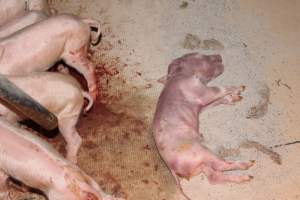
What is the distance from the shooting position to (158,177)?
9.83 ft

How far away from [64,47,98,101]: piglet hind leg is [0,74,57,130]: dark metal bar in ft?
1.53

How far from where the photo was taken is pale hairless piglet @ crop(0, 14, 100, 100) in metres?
2.96

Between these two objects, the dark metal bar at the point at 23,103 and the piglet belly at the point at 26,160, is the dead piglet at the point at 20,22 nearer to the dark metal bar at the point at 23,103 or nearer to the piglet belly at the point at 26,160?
the dark metal bar at the point at 23,103

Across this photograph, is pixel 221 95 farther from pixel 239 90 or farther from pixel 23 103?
pixel 23 103

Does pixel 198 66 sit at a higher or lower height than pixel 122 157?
higher

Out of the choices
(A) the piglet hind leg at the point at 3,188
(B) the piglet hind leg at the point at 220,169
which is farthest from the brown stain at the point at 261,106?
(A) the piglet hind leg at the point at 3,188

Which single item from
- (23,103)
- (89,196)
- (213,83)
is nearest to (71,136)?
(23,103)

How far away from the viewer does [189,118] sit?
301cm

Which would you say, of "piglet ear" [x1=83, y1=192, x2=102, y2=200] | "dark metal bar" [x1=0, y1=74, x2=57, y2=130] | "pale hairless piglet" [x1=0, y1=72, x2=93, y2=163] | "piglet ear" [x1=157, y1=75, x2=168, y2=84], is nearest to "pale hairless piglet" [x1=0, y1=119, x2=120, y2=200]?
"piglet ear" [x1=83, y1=192, x2=102, y2=200]

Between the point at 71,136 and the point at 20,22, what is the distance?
742mm

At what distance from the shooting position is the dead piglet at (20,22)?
3.12 meters

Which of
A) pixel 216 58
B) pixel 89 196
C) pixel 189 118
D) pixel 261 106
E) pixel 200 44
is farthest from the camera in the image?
pixel 200 44

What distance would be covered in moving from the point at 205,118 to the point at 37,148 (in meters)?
1.10

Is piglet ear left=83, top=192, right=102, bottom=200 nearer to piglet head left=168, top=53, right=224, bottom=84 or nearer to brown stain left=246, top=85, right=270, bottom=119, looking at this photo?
piglet head left=168, top=53, right=224, bottom=84
